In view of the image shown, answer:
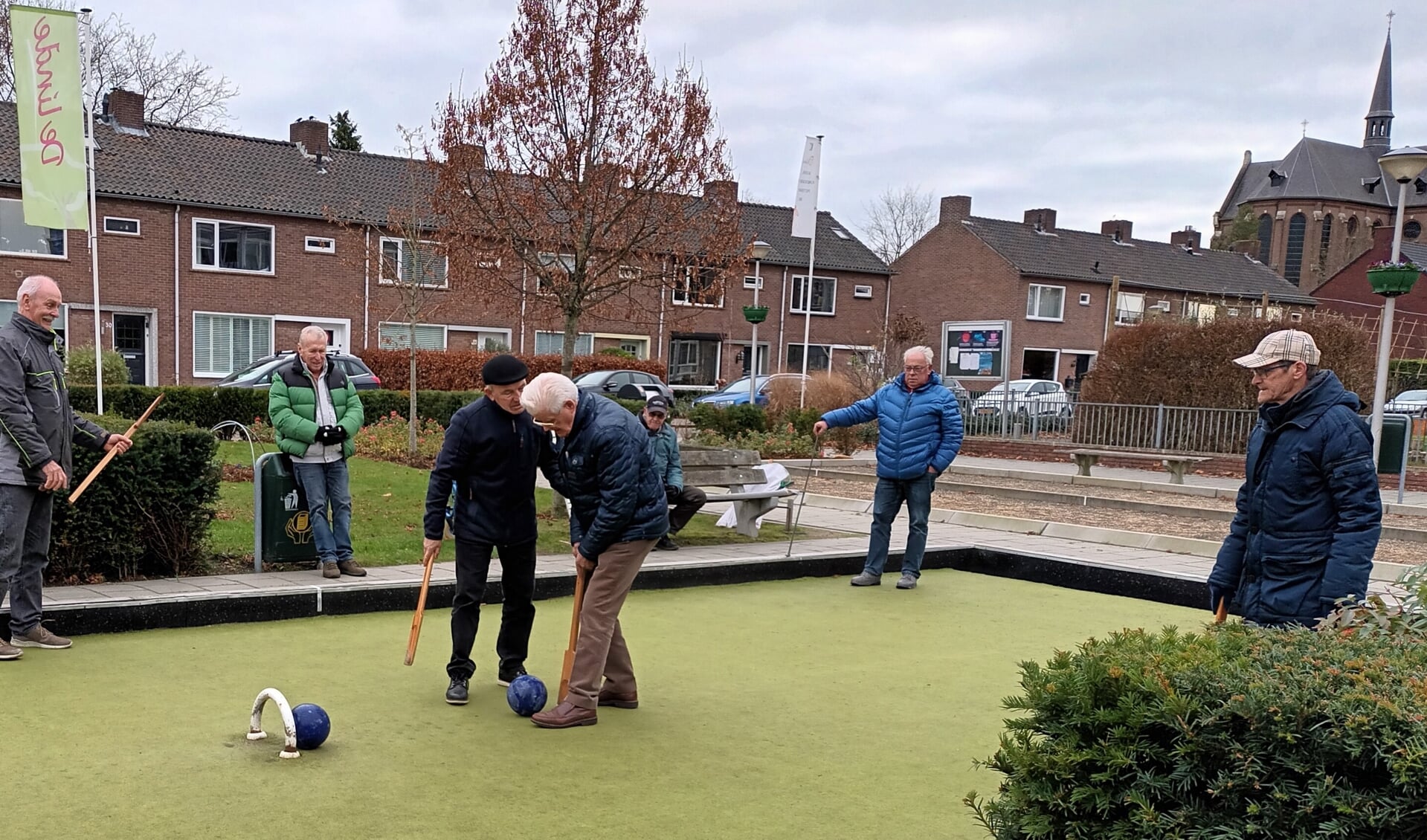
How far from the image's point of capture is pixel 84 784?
423cm

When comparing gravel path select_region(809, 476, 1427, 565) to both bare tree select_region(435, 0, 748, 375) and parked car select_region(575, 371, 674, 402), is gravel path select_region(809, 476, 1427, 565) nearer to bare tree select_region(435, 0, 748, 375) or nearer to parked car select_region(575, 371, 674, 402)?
bare tree select_region(435, 0, 748, 375)

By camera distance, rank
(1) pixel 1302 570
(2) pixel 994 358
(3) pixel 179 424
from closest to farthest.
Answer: (1) pixel 1302 570 → (3) pixel 179 424 → (2) pixel 994 358

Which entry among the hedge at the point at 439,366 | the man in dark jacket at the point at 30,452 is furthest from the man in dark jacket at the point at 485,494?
the hedge at the point at 439,366

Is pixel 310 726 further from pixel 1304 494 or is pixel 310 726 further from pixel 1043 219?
pixel 1043 219

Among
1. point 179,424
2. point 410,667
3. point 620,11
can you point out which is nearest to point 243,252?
point 620,11

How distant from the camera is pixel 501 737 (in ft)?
16.6

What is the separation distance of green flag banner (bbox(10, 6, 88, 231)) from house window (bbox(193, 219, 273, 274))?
71.3 ft

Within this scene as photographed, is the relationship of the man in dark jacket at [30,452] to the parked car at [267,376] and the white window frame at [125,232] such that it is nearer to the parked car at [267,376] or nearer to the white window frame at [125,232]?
the parked car at [267,376]

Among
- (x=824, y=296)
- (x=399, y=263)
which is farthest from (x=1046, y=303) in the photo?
(x=399, y=263)

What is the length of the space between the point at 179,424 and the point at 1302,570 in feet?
22.2

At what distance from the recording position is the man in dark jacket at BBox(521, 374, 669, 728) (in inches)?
204

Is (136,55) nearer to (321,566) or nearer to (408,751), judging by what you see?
(321,566)

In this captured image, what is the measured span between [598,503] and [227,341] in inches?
1158

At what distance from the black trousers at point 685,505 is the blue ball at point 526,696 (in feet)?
14.4
